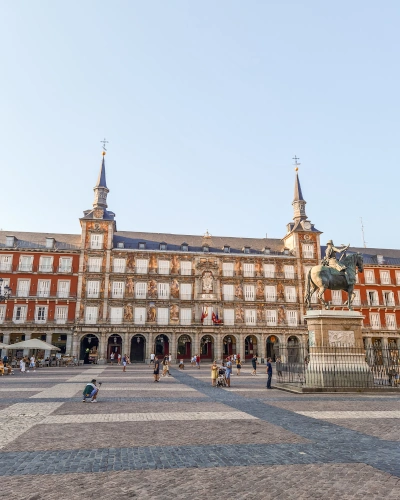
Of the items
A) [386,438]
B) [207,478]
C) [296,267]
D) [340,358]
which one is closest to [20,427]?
[207,478]

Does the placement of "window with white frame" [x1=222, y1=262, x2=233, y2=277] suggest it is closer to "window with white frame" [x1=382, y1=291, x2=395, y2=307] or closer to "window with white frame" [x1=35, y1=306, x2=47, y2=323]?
"window with white frame" [x1=382, y1=291, x2=395, y2=307]

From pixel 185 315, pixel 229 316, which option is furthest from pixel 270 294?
pixel 185 315

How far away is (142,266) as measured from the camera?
45656 millimetres

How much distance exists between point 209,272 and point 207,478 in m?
41.4

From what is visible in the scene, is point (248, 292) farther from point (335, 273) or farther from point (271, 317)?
point (335, 273)

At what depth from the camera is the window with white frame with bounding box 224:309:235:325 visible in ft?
150

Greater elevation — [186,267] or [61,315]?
[186,267]

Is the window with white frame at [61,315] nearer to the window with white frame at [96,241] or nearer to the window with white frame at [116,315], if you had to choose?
the window with white frame at [116,315]

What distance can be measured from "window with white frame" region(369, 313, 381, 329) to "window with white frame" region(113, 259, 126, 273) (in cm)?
3230

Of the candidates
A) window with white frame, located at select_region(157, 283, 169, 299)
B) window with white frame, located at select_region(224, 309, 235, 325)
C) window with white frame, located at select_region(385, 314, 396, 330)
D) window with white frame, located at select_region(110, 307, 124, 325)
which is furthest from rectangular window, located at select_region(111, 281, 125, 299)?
window with white frame, located at select_region(385, 314, 396, 330)

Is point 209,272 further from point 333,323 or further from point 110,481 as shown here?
point 110,481

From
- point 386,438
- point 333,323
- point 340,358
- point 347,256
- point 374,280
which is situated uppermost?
point 374,280

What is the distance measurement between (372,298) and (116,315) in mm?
33079

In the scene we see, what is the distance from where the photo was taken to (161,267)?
151ft
